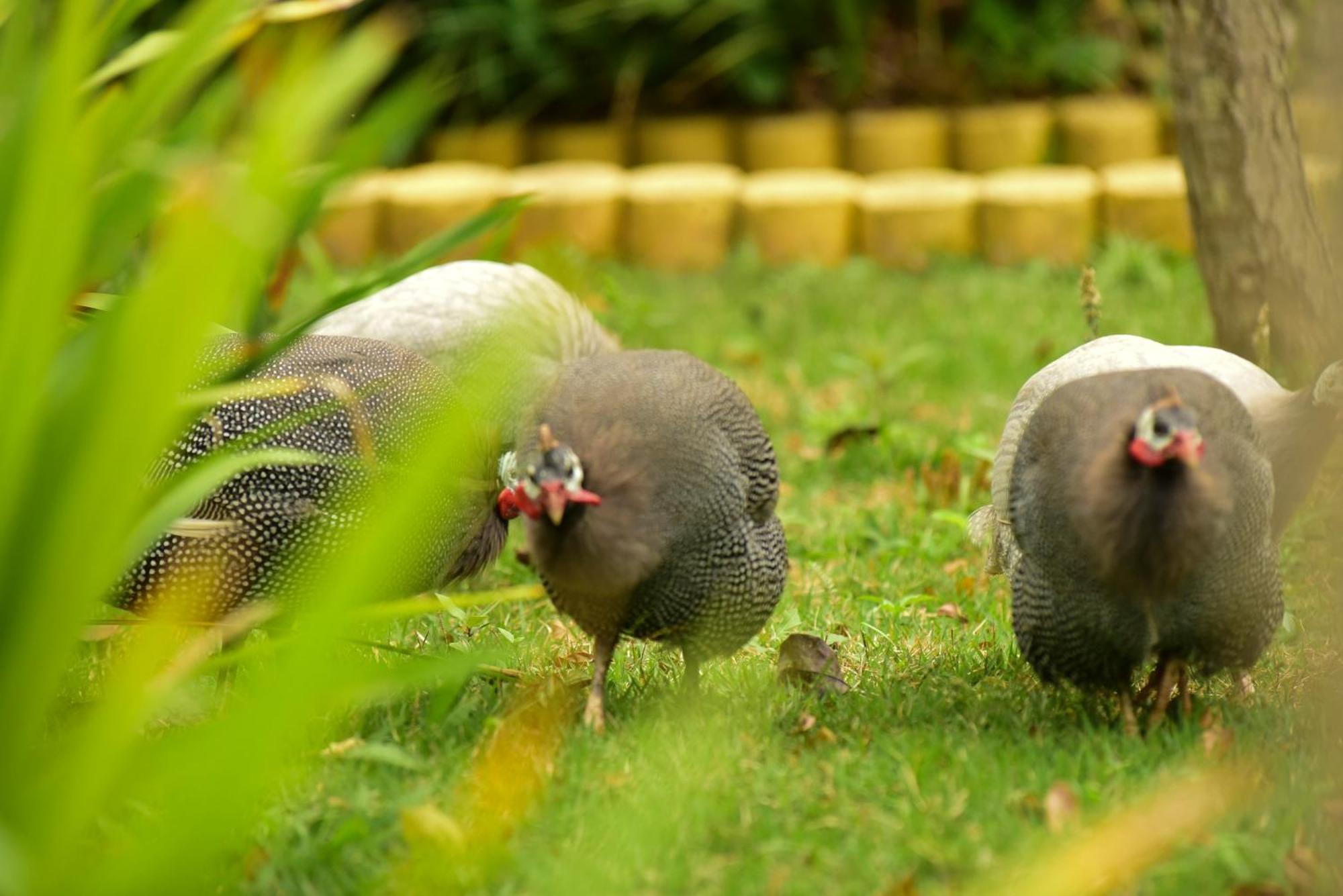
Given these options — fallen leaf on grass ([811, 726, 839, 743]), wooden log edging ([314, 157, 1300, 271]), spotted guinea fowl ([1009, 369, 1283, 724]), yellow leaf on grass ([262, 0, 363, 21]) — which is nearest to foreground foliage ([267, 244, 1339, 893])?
fallen leaf on grass ([811, 726, 839, 743])

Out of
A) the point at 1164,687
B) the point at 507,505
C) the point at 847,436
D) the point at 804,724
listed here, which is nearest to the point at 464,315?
the point at 507,505

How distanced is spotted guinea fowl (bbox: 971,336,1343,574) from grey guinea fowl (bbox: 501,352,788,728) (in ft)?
1.47

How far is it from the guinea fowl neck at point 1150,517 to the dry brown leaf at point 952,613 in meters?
1.00

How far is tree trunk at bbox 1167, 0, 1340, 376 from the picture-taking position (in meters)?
4.08

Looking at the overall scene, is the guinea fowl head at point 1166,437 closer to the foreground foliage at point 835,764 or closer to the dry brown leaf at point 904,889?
the foreground foliage at point 835,764

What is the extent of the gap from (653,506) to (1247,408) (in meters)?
1.15

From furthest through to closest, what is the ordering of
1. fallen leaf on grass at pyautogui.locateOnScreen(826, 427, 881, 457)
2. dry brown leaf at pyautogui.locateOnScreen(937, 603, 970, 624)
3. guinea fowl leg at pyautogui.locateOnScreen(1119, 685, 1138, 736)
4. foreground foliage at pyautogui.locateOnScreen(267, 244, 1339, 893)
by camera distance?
fallen leaf on grass at pyautogui.locateOnScreen(826, 427, 881, 457) < dry brown leaf at pyautogui.locateOnScreen(937, 603, 970, 624) < guinea fowl leg at pyautogui.locateOnScreen(1119, 685, 1138, 736) < foreground foliage at pyautogui.locateOnScreen(267, 244, 1339, 893)

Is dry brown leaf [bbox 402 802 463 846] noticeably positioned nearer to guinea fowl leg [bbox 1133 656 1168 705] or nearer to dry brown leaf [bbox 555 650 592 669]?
dry brown leaf [bbox 555 650 592 669]

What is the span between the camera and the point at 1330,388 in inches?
118

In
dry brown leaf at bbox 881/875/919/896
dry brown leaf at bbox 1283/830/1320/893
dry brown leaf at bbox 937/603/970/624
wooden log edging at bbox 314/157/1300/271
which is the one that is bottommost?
wooden log edging at bbox 314/157/1300/271

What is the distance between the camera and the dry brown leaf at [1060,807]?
2348 millimetres

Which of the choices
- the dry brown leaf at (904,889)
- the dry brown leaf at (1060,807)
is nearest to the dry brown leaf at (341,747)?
the dry brown leaf at (904,889)

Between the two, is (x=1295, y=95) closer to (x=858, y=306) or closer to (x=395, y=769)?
(x=858, y=306)

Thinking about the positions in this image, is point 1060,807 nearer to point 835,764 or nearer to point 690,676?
point 835,764
